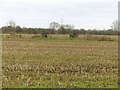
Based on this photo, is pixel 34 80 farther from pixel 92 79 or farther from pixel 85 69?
pixel 85 69

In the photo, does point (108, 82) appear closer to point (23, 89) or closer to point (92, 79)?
point (92, 79)

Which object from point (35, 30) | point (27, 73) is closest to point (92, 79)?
point (27, 73)

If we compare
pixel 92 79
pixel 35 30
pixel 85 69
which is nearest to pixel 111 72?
pixel 85 69

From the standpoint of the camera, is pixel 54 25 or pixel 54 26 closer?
pixel 54 26

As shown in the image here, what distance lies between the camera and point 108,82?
11578 millimetres

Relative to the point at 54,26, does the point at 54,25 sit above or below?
above

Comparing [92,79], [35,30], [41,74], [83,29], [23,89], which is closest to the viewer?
[23,89]

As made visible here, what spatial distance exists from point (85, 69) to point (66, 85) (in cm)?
466

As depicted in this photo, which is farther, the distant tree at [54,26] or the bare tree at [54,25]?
the bare tree at [54,25]

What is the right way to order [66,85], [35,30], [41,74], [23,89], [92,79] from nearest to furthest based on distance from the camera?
[23,89]
[66,85]
[92,79]
[41,74]
[35,30]

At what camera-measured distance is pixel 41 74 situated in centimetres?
1350

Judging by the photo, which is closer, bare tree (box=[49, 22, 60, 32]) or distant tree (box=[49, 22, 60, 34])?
distant tree (box=[49, 22, 60, 34])

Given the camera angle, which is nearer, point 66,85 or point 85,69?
point 66,85

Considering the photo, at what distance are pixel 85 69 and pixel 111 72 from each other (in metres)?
1.34
